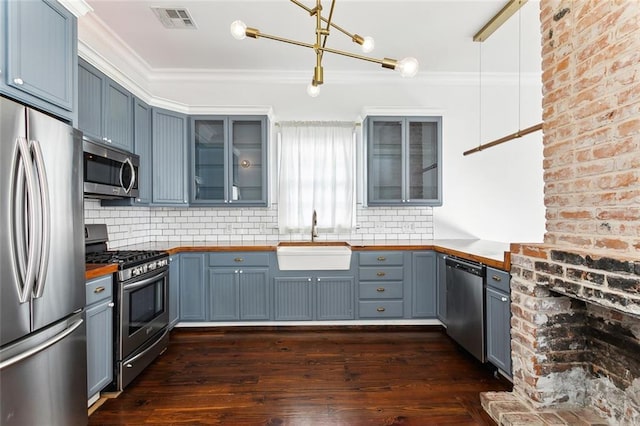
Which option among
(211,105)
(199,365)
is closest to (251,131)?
(211,105)

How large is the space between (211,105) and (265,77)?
721mm

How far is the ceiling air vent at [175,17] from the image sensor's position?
8.64ft

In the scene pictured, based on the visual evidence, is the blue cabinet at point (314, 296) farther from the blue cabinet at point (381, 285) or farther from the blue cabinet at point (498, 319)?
the blue cabinet at point (498, 319)

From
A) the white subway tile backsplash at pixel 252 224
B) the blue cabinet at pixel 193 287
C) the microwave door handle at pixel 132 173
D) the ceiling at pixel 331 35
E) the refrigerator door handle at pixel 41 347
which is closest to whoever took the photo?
the refrigerator door handle at pixel 41 347

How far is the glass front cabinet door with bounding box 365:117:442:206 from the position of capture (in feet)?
11.9

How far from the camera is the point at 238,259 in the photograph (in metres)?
3.36

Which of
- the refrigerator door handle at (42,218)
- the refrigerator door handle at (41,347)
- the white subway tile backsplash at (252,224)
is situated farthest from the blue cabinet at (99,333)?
the white subway tile backsplash at (252,224)

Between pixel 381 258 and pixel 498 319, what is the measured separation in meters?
1.30

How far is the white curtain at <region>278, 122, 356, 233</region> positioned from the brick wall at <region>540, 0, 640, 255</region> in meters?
2.27

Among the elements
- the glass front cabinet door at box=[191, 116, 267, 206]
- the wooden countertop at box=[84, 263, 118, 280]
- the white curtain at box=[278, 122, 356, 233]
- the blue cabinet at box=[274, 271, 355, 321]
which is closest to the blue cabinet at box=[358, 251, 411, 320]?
the blue cabinet at box=[274, 271, 355, 321]

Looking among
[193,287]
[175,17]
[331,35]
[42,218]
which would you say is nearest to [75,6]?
[175,17]

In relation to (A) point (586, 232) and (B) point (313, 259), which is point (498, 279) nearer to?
(A) point (586, 232)

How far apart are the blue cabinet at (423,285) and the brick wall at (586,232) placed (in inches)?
56.3

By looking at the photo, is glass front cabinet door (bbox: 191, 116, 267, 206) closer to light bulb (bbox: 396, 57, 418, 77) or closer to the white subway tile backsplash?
the white subway tile backsplash
